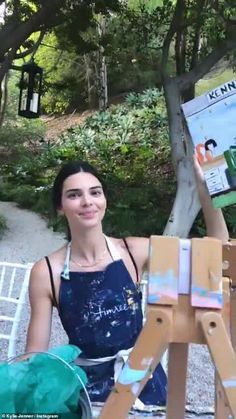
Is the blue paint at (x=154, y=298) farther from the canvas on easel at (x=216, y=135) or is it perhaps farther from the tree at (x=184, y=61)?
the tree at (x=184, y=61)

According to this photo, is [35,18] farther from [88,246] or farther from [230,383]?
[230,383]

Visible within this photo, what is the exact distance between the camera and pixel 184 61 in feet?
22.5

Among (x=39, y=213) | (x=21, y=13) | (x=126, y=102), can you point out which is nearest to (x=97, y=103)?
(x=126, y=102)

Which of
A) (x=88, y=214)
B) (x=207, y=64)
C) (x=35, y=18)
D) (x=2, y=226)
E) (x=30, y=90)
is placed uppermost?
(x=35, y=18)

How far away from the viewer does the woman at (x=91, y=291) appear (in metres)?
1.45

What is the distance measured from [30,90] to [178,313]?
542 centimetres

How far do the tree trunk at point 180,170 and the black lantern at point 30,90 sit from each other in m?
1.36

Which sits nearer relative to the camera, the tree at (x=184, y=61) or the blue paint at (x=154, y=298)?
the blue paint at (x=154, y=298)

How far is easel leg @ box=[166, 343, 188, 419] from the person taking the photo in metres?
1.04

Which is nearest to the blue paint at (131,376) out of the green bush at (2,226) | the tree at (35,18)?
the tree at (35,18)

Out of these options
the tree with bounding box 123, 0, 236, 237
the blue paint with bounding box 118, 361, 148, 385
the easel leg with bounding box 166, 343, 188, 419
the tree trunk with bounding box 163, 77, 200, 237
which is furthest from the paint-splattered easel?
the tree trunk with bounding box 163, 77, 200, 237

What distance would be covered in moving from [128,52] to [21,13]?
1.69 meters

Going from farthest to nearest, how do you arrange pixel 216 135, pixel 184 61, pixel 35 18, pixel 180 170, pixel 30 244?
pixel 30 244, pixel 184 61, pixel 180 170, pixel 35 18, pixel 216 135

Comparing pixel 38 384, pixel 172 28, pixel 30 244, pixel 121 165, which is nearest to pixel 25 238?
pixel 30 244
